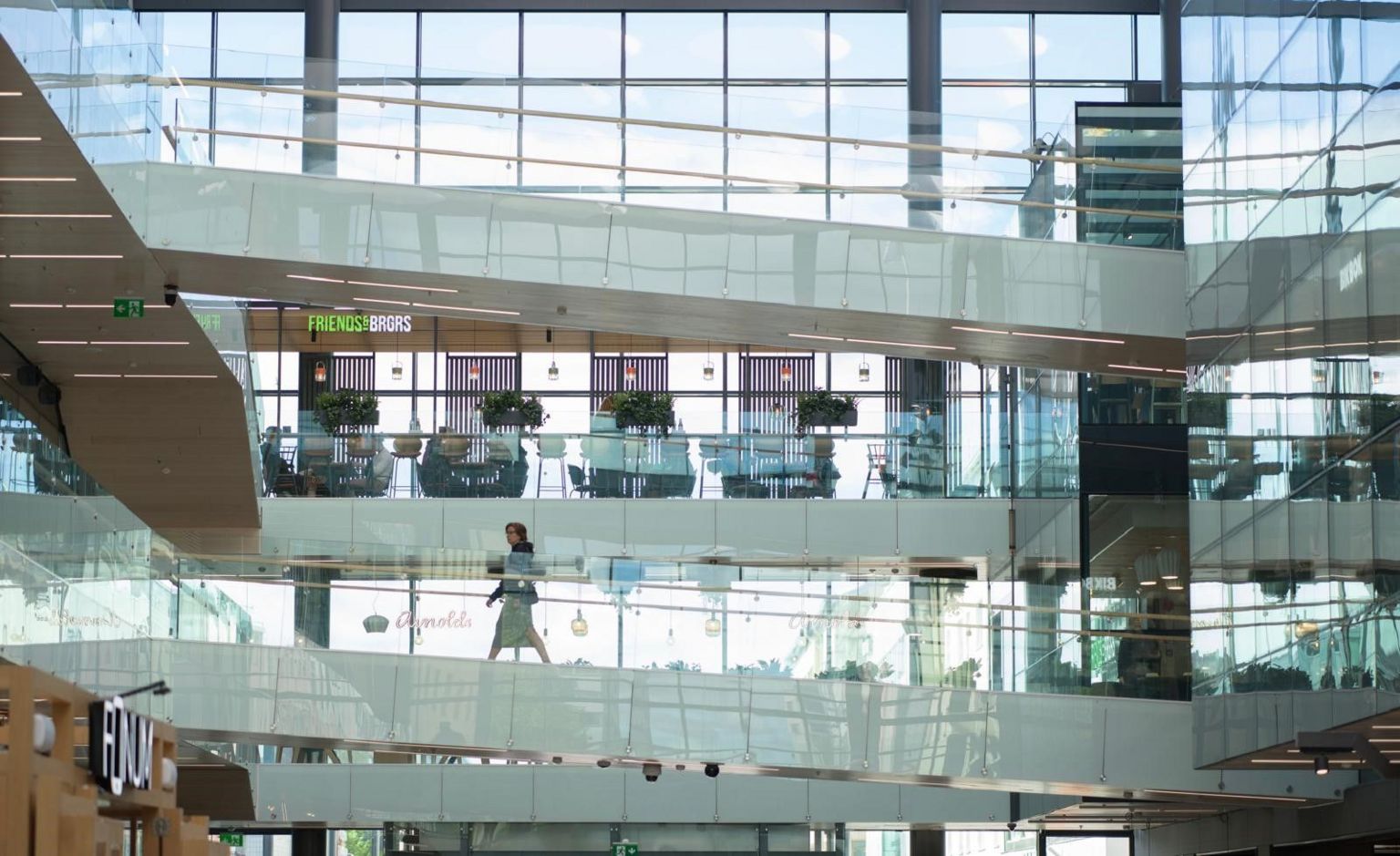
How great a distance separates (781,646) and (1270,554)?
225 inches

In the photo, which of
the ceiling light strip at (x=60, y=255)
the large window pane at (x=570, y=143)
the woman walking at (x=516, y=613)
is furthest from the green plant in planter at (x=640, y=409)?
the ceiling light strip at (x=60, y=255)

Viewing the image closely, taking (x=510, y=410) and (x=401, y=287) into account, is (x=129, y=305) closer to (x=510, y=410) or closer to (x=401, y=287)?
(x=401, y=287)

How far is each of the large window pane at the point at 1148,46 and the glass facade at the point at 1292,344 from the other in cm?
1441

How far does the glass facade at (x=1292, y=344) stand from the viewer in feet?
38.7

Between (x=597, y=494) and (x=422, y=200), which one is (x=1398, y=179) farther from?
(x=597, y=494)

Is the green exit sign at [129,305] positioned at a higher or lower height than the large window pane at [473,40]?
Result: lower

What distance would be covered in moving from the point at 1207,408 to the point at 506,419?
1410 cm

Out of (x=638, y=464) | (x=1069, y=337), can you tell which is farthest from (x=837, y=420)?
(x=1069, y=337)

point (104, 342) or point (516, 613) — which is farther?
point (516, 613)

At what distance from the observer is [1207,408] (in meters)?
16.2

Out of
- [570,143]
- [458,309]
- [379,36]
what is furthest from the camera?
[379,36]

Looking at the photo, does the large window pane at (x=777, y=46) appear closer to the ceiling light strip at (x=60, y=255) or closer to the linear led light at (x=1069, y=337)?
the linear led light at (x=1069, y=337)

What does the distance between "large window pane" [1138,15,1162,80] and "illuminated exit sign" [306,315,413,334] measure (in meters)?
13.0

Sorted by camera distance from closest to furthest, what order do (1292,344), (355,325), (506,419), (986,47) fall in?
1. (1292,344)
2. (506,419)
3. (986,47)
4. (355,325)
